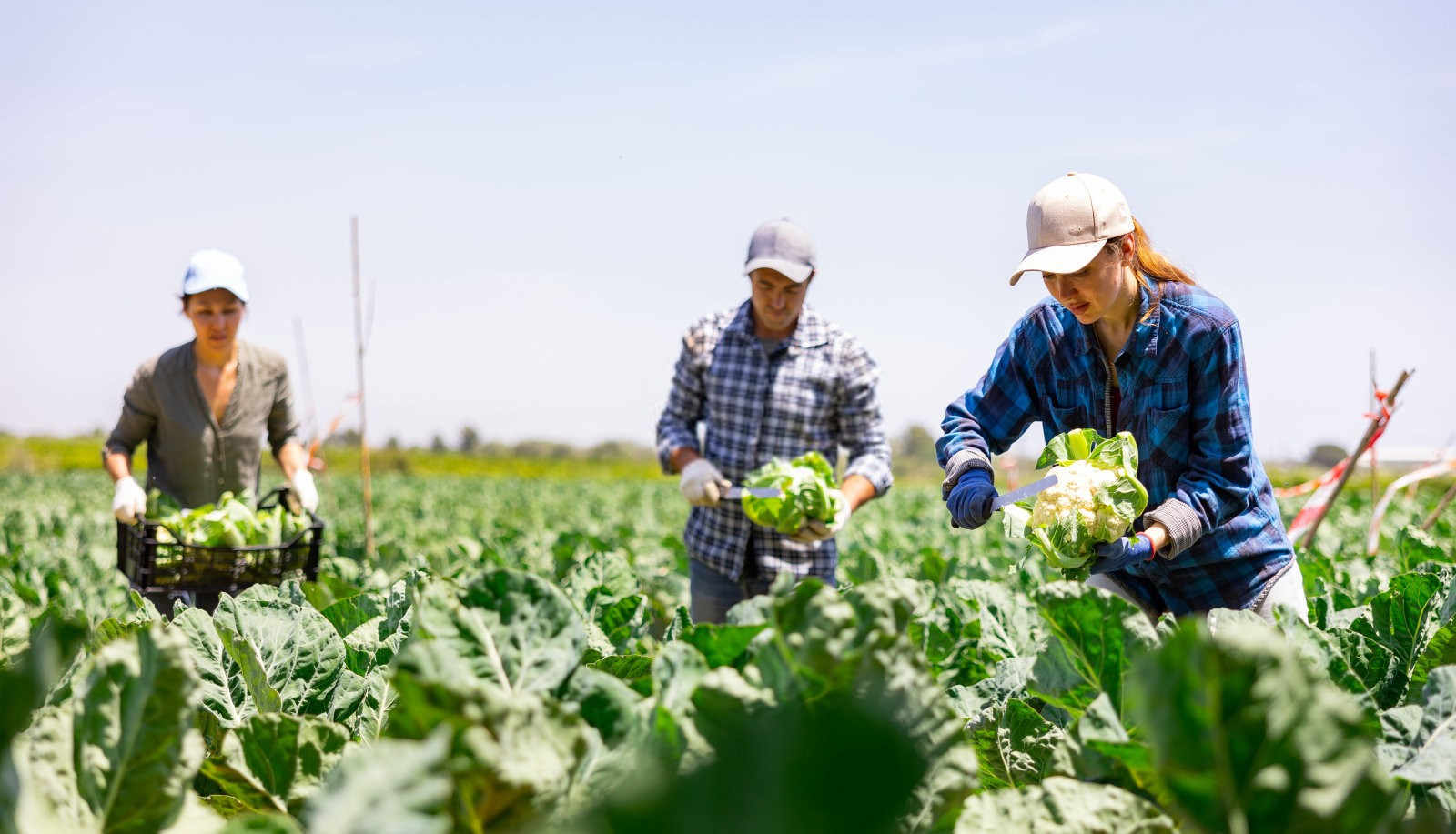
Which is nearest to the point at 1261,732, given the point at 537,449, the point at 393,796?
the point at 393,796

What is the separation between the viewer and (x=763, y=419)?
4875mm

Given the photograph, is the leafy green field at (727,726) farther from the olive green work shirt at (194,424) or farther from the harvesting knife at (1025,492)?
the olive green work shirt at (194,424)

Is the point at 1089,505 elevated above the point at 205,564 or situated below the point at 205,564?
above

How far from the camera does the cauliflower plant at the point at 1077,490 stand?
2830mm

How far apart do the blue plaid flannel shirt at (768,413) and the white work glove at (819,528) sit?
17 centimetres

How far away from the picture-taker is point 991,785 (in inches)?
72.6

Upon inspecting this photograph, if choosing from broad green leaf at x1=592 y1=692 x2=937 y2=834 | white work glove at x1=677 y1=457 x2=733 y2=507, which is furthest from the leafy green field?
white work glove at x1=677 y1=457 x2=733 y2=507

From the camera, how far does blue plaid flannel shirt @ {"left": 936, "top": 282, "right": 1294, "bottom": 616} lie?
9.23ft

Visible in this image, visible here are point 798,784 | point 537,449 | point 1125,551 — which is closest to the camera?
point 798,784

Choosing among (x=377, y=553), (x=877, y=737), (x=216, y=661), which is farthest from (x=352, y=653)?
(x=377, y=553)

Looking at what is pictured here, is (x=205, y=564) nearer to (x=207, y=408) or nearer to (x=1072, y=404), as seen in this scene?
(x=207, y=408)

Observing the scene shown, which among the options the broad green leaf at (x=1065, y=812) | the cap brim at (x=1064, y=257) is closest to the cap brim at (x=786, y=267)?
the cap brim at (x=1064, y=257)

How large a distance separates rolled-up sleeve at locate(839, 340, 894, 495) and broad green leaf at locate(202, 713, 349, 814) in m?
3.55

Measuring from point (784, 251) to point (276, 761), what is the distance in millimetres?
3395
